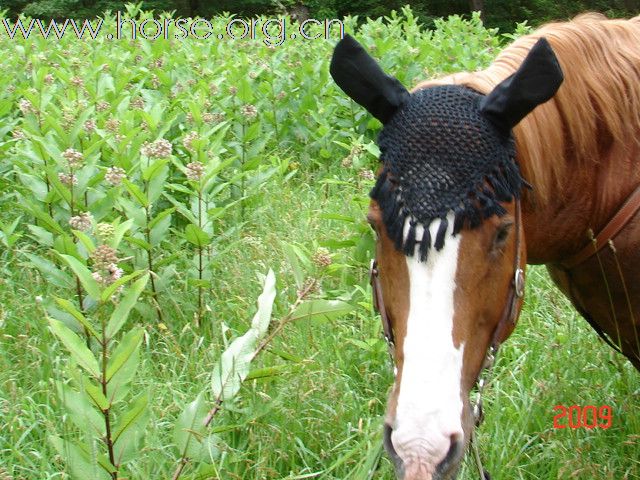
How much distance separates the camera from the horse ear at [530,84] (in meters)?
2.00

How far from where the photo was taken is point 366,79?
214 cm

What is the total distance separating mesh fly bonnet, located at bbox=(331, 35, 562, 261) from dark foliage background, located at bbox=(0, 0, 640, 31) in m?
20.4

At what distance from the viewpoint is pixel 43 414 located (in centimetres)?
323

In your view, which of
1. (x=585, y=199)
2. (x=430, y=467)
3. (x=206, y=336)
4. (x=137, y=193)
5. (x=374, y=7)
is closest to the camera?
(x=430, y=467)

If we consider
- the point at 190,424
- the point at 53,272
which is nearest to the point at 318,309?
the point at 190,424

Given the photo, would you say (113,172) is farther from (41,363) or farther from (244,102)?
(244,102)

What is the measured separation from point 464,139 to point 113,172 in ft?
6.78

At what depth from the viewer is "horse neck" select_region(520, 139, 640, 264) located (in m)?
2.50

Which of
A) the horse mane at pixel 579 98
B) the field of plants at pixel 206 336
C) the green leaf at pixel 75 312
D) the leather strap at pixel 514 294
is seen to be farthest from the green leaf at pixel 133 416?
the horse mane at pixel 579 98

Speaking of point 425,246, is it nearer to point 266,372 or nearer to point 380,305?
point 380,305

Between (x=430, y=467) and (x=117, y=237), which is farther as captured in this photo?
(x=117, y=237)

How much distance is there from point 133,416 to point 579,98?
1.60m

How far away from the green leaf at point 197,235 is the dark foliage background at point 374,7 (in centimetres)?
1875

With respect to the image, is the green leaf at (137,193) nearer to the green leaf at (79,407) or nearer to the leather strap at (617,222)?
the green leaf at (79,407)
